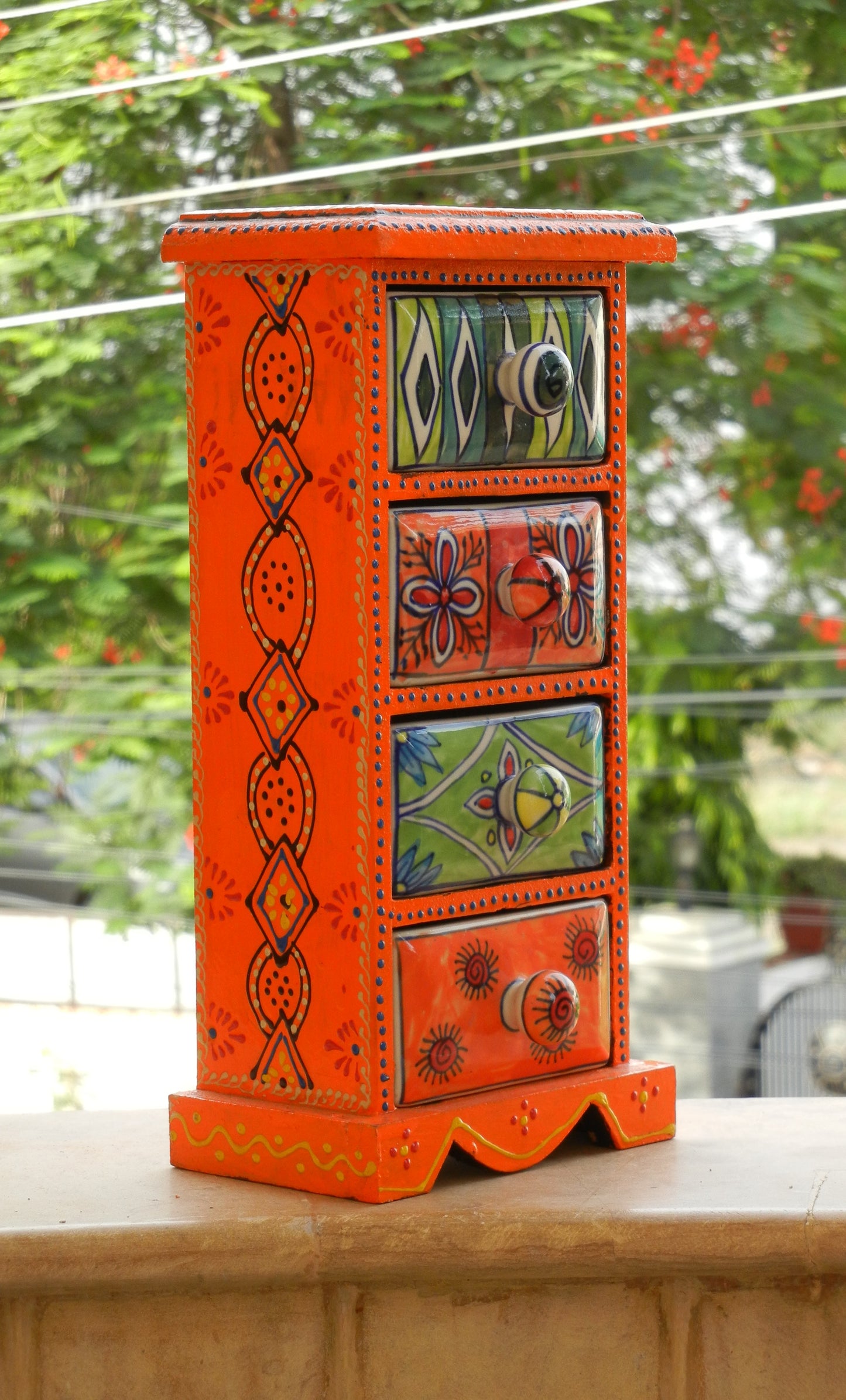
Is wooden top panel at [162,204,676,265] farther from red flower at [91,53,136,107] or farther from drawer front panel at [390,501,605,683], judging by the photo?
red flower at [91,53,136,107]

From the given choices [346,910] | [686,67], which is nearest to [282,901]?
[346,910]

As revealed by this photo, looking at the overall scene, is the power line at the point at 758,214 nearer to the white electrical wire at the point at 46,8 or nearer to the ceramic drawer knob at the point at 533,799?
the white electrical wire at the point at 46,8

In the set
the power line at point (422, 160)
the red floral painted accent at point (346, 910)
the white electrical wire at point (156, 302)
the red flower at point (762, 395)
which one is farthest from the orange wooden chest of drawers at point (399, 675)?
the red flower at point (762, 395)

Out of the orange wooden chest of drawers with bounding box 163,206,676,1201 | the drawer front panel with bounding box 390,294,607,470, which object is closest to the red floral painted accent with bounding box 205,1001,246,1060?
the orange wooden chest of drawers with bounding box 163,206,676,1201

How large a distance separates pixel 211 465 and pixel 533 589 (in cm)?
21

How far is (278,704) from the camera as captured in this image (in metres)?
1.08

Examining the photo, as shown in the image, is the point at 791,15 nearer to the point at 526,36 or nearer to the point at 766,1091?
the point at 526,36

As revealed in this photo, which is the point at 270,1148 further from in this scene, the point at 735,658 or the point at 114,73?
the point at 114,73

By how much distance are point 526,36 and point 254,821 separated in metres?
2.02

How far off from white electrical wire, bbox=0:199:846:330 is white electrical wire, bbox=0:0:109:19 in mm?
448

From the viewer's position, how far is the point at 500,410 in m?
1.09

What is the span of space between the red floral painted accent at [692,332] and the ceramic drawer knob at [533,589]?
1913 millimetres

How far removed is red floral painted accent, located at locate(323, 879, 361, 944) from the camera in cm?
104

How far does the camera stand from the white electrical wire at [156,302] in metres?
2.81
